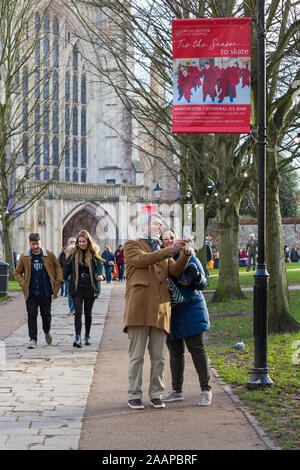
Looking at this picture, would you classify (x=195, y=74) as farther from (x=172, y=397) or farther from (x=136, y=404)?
(x=136, y=404)

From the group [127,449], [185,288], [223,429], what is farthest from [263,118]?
[127,449]

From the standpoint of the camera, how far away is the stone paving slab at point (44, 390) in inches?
233

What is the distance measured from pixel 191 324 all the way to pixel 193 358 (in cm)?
32

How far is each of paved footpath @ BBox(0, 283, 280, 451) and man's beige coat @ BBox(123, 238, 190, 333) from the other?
0.82 metres

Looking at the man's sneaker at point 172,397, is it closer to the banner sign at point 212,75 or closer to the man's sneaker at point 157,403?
the man's sneaker at point 157,403

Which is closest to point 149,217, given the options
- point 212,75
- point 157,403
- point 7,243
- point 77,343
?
point 157,403

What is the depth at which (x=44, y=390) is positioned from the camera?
26.0 feet

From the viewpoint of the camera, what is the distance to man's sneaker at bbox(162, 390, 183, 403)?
7.36 meters

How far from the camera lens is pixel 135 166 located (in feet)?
164

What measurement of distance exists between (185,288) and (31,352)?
413 cm

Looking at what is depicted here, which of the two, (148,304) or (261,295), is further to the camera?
(261,295)

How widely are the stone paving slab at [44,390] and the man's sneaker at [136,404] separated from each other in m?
0.44

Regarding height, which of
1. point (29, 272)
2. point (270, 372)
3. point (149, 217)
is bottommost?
point (270, 372)

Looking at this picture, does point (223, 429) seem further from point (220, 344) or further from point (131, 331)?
point (220, 344)
